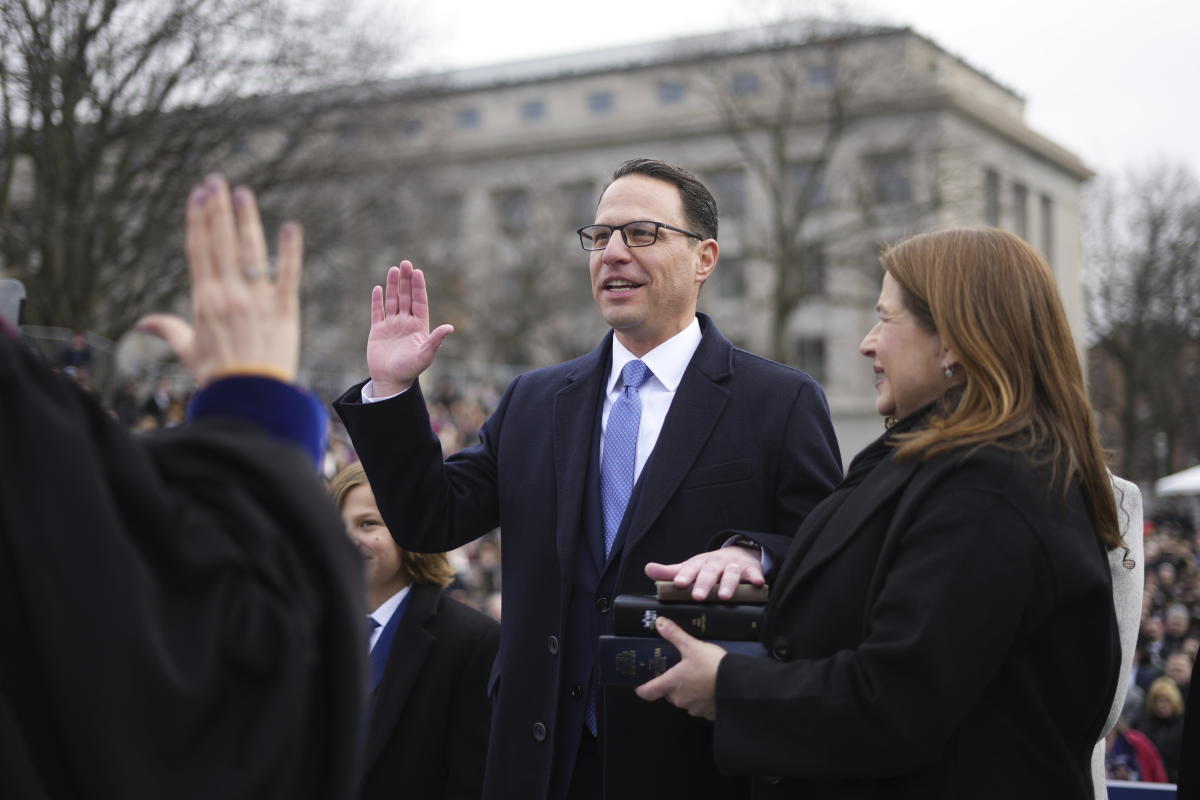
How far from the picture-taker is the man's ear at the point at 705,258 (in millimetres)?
3832

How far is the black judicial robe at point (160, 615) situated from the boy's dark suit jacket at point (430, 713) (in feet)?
6.10

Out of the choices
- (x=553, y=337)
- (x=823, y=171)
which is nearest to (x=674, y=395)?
(x=823, y=171)

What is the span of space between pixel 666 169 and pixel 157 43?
55.5ft

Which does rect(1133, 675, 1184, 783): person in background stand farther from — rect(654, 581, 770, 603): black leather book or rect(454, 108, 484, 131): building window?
rect(454, 108, 484, 131): building window

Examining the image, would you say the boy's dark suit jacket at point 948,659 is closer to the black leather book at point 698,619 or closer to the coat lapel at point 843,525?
the coat lapel at point 843,525

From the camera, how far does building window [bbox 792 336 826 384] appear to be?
50.0m

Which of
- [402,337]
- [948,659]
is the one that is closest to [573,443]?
[402,337]

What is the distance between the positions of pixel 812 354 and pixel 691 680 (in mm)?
48634

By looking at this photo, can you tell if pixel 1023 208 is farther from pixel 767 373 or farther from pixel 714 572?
pixel 714 572

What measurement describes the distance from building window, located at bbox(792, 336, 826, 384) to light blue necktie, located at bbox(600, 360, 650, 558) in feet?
153

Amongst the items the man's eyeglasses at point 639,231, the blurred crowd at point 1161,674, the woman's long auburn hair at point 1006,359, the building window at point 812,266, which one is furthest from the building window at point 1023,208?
the woman's long auburn hair at point 1006,359

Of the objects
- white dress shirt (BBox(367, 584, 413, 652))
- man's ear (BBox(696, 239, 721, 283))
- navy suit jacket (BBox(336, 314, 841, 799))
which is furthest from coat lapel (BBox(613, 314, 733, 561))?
white dress shirt (BBox(367, 584, 413, 652))

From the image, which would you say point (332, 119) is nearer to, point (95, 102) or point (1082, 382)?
point (95, 102)

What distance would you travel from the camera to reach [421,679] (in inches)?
146
